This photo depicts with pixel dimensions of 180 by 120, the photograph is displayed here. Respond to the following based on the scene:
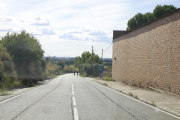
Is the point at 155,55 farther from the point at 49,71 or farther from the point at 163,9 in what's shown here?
the point at 49,71

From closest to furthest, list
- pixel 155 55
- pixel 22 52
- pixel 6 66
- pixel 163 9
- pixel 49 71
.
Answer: pixel 155 55, pixel 6 66, pixel 22 52, pixel 163 9, pixel 49 71

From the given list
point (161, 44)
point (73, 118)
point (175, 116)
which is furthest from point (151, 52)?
point (73, 118)

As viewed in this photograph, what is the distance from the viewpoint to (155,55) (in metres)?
16.1

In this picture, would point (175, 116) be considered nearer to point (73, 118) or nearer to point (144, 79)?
point (73, 118)

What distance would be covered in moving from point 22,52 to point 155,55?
18.3 m

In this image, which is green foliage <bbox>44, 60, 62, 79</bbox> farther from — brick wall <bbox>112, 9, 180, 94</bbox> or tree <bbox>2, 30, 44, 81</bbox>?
brick wall <bbox>112, 9, 180, 94</bbox>

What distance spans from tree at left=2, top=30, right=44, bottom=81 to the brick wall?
13.1 metres

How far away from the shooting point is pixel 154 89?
1575 centimetres

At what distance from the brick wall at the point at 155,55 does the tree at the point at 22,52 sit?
1311 centimetres

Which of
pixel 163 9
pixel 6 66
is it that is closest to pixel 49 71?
pixel 163 9

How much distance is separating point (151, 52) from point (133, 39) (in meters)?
5.92

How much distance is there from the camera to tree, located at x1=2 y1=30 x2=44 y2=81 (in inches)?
1052

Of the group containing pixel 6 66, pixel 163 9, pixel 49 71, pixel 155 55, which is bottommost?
pixel 49 71

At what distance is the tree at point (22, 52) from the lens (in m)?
26.7
